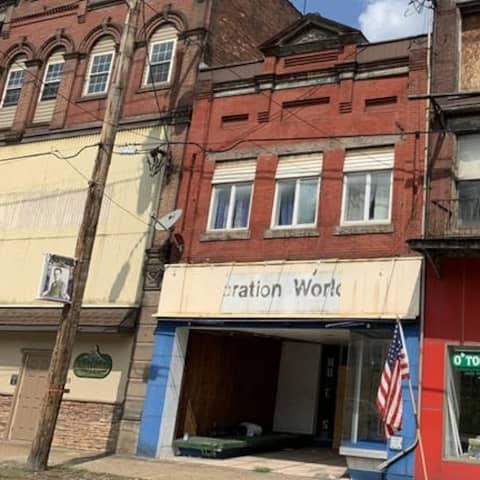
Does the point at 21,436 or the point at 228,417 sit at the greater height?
the point at 228,417

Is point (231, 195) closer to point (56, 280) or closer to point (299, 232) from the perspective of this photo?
point (299, 232)

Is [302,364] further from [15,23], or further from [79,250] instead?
[15,23]

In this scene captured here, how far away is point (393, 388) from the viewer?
1213cm

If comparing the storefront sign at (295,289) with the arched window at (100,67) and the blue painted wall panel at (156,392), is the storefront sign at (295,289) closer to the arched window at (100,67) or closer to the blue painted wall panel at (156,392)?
the blue painted wall panel at (156,392)

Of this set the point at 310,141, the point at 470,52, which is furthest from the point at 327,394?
the point at 470,52

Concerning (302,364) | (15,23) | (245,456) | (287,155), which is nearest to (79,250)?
(287,155)

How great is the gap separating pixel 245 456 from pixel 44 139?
11.1 meters

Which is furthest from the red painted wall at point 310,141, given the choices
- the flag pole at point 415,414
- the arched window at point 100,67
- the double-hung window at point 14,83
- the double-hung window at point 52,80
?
the double-hung window at point 14,83

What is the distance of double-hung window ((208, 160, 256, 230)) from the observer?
16500mm

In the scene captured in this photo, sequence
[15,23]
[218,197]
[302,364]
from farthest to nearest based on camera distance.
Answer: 1. [15,23]
2. [302,364]
3. [218,197]

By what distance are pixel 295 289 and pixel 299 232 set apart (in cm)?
144

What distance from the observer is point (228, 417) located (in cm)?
1767

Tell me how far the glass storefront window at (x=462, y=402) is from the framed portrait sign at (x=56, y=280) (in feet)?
25.2

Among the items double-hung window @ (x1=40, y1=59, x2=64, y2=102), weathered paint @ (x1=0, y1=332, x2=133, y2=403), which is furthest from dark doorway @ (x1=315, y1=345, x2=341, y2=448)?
double-hung window @ (x1=40, y1=59, x2=64, y2=102)
